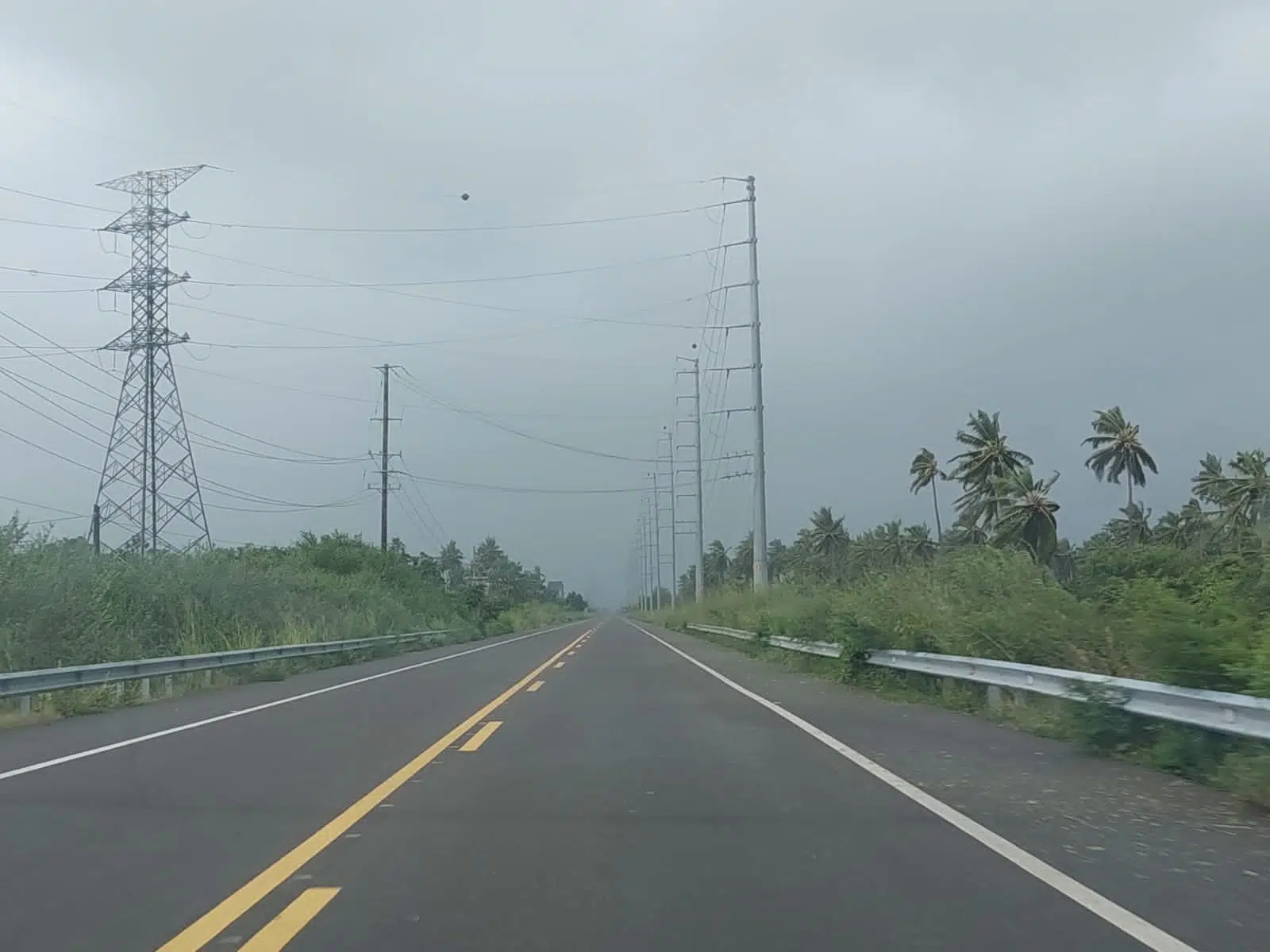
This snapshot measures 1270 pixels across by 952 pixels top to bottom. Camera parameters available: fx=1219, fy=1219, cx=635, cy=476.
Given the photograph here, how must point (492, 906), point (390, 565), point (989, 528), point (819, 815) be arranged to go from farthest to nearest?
point (989, 528) < point (390, 565) < point (819, 815) < point (492, 906)

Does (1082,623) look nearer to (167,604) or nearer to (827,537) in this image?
(167,604)

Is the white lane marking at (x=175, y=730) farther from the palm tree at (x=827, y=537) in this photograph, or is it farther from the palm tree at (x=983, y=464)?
the palm tree at (x=827, y=537)

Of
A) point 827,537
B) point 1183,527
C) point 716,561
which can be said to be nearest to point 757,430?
point 1183,527

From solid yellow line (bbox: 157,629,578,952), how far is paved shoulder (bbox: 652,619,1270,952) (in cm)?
468

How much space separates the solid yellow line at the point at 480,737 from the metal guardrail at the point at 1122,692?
6.63 m

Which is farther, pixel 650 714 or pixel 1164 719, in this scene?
pixel 650 714

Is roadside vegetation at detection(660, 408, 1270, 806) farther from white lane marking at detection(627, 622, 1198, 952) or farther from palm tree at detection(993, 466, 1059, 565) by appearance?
palm tree at detection(993, 466, 1059, 565)

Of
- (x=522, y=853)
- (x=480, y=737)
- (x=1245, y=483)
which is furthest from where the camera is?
(x=1245, y=483)

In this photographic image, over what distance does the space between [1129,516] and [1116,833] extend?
80590 millimetres

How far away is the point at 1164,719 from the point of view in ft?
38.6

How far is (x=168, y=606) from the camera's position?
30.8 m

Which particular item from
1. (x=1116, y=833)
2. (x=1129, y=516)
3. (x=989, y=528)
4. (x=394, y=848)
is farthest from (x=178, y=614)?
(x=1129, y=516)

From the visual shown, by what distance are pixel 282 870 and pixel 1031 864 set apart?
4659mm

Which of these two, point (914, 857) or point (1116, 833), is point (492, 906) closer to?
point (914, 857)
